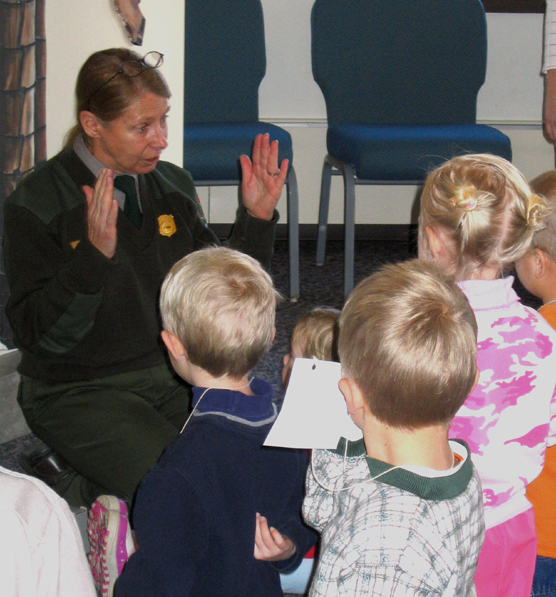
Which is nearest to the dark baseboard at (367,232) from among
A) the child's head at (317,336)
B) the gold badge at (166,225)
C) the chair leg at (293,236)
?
the chair leg at (293,236)

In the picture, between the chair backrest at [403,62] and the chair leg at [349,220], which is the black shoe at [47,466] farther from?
the chair backrest at [403,62]

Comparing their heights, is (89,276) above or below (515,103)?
below

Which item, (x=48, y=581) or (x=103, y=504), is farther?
(x=103, y=504)

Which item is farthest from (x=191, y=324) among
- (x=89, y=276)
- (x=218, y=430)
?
(x=89, y=276)

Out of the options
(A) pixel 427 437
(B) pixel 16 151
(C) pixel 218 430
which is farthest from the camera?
(B) pixel 16 151

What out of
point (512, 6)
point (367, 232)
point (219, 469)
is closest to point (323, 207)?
point (367, 232)

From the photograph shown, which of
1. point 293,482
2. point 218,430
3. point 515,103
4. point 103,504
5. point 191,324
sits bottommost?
point 103,504

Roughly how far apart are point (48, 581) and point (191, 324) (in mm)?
515

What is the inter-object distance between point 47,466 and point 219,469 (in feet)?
2.71

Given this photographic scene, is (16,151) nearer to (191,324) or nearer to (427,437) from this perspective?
(191,324)

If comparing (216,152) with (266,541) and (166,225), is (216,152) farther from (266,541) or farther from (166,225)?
(266,541)

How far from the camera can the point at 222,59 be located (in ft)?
10.2

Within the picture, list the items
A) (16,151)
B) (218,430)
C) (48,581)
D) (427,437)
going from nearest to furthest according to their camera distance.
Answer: (48,581), (427,437), (218,430), (16,151)

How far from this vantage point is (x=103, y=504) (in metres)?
1.35
